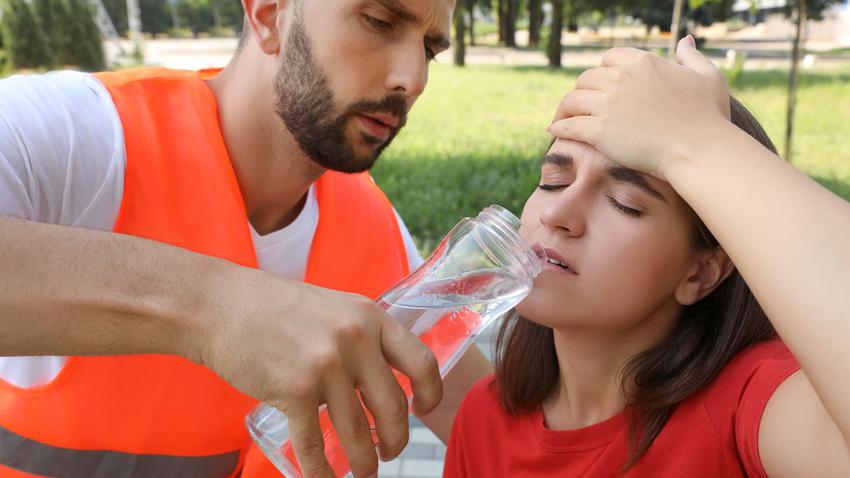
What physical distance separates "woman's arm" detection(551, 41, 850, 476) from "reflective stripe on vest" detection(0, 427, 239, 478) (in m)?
1.22

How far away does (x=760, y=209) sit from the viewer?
1.21 metres

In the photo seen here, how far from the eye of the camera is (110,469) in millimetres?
2082

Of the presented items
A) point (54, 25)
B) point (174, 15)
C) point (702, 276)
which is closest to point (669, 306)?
point (702, 276)

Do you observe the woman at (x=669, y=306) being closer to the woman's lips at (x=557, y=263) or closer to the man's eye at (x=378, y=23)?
the woman's lips at (x=557, y=263)

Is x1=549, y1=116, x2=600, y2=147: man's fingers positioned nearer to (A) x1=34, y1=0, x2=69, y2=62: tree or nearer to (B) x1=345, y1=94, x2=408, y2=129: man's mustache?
(B) x1=345, y1=94, x2=408, y2=129: man's mustache

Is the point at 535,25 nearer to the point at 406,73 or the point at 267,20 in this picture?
the point at 267,20

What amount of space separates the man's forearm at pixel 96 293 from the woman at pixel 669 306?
0.67 m

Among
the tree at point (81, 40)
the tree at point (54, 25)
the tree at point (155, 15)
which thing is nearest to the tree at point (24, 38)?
the tree at point (54, 25)

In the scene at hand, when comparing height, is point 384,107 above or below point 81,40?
above

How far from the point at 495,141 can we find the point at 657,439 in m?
9.63

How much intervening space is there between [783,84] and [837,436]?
57.3ft

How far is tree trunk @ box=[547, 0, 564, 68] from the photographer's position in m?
22.9

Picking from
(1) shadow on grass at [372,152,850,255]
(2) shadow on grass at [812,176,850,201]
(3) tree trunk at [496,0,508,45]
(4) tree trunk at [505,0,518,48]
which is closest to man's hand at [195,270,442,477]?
(1) shadow on grass at [372,152,850,255]

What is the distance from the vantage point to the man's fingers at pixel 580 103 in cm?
143
